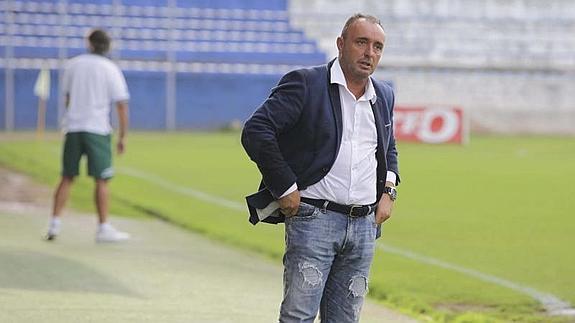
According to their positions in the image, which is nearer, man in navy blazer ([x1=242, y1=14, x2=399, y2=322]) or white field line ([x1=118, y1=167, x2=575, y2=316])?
man in navy blazer ([x1=242, y1=14, x2=399, y2=322])

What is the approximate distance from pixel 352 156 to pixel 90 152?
22.5ft

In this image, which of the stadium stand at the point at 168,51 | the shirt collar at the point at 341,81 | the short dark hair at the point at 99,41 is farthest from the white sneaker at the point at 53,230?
the stadium stand at the point at 168,51

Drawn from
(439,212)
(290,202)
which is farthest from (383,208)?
(439,212)

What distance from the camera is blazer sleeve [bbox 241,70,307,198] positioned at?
19.7 feet

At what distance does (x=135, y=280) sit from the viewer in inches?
409

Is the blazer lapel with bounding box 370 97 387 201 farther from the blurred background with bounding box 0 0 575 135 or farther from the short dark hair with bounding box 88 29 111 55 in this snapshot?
the blurred background with bounding box 0 0 575 135

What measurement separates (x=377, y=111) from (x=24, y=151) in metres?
22.9

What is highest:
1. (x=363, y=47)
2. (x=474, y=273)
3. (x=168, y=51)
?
(x=363, y=47)

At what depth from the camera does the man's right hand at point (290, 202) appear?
602 cm

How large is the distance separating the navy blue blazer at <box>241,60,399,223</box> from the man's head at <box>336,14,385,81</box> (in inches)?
4.8

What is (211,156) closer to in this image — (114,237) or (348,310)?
(114,237)

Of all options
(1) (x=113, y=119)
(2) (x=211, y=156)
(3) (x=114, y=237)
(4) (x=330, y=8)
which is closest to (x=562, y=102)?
(4) (x=330, y=8)

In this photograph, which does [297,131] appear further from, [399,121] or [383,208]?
Result: [399,121]

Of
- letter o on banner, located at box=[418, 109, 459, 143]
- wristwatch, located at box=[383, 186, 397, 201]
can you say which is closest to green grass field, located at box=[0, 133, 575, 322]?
letter o on banner, located at box=[418, 109, 459, 143]
